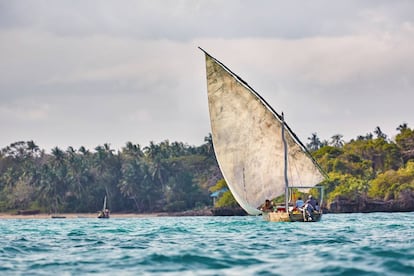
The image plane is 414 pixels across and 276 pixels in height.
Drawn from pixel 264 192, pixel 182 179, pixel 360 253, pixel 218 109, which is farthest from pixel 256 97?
pixel 182 179

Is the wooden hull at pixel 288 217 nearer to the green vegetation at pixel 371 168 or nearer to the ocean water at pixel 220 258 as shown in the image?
the ocean water at pixel 220 258

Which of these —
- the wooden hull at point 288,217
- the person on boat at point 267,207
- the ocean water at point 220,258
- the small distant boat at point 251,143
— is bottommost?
the ocean water at point 220,258

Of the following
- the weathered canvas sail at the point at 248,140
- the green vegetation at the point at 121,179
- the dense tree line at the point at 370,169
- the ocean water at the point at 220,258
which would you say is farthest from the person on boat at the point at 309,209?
the green vegetation at the point at 121,179

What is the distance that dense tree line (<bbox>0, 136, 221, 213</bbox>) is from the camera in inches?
5595

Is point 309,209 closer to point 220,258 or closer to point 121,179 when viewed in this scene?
point 220,258

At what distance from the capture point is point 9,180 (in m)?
150

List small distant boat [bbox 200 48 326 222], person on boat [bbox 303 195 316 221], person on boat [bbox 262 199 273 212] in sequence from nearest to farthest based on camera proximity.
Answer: person on boat [bbox 303 195 316 221] → small distant boat [bbox 200 48 326 222] → person on boat [bbox 262 199 273 212]

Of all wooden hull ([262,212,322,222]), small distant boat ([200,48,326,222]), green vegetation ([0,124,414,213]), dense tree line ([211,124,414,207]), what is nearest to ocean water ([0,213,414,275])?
wooden hull ([262,212,322,222])

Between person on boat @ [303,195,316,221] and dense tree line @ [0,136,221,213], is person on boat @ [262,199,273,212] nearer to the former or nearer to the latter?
person on boat @ [303,195,316,221]

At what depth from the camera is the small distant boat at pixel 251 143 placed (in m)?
51.8

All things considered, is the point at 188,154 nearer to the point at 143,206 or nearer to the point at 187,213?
the point at 143,206

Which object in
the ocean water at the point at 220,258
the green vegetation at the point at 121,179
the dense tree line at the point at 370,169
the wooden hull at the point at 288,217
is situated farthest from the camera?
the green vegetation at the point at 121,179

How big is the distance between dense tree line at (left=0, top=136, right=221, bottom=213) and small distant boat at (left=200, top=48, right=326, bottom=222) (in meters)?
84.9

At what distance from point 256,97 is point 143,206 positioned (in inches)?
3711
